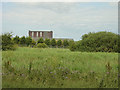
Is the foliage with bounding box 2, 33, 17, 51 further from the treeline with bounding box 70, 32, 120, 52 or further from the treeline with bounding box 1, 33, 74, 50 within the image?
the treeline with bounding box 70, 32, 120, 52

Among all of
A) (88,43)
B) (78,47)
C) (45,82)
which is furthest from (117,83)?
(78,47)

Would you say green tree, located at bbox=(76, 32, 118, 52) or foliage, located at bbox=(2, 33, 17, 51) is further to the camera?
green tree, located at bbox=(76, 32, 118, 52)

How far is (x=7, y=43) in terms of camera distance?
557 inches

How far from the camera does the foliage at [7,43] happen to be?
44.9 feet

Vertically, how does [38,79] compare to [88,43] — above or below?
below

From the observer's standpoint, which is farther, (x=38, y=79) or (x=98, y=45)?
(x=98, y=45)

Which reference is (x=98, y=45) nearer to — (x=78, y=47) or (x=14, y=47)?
(x=78, y=47)

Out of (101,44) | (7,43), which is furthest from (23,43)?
(101,44)

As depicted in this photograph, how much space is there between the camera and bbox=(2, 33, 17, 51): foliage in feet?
44.9

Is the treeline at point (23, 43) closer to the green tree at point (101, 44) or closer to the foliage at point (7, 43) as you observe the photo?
the foliage at point (7, 43)

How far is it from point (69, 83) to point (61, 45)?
34.7m

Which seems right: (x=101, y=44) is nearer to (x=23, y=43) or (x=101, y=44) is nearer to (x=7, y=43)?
(x=7, y=43)

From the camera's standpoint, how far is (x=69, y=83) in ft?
14.5

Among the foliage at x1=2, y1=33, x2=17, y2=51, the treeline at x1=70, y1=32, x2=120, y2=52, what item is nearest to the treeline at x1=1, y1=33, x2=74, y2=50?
the foliage at x1=2, y1=33, x2=17, y2=51
